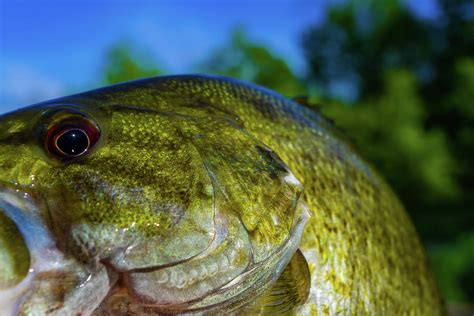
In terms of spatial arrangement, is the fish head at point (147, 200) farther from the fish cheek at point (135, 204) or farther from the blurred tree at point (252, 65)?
the blurred tree at point (252, 65)

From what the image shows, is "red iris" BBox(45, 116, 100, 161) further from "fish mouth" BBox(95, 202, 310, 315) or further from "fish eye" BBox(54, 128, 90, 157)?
"fish mouth" BBox(95, 202, 310, 315)

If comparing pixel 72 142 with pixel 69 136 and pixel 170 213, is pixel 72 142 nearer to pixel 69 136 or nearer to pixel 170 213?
pixel 69 136

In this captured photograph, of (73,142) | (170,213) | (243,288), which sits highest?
(73,142)

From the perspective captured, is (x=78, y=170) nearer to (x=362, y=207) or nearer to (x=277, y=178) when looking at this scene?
(x=277, y=178)

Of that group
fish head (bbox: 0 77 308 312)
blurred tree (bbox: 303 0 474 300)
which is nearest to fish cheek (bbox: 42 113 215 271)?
fish head (bbox: 0 77 308 312)

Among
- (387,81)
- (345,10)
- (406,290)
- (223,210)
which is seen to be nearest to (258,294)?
(223,210)

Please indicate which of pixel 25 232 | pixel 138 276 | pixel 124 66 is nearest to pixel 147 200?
pixel 138 276

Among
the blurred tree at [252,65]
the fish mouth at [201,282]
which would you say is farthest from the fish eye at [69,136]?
the blurred tree at [252,65]
